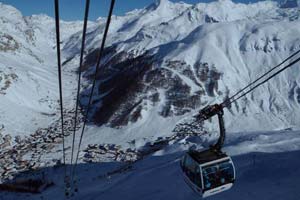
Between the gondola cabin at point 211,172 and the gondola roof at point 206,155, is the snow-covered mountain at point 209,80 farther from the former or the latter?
the gondola cabin at point 211,172

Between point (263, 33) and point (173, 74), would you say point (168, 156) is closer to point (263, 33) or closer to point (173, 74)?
point (173, 74)

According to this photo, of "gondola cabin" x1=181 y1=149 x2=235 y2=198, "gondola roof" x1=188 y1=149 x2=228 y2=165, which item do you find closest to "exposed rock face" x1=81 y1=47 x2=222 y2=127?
"gondola roof" x1=188 y1=149 x2=228 y2=165

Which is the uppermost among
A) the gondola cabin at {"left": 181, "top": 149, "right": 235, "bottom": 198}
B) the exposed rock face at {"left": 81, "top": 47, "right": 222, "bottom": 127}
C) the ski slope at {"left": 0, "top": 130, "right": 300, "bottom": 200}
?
the exposed rock face at {"left": 81, "top": 47, "right": 222, "bottom": 127}

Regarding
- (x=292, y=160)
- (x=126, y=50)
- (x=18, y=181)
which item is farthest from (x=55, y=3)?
(x=126, y=50)

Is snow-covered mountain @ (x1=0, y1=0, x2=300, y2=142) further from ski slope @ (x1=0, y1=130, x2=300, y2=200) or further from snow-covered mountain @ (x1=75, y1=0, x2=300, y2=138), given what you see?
ski slope @ (x1=0, y1=130, x2=300, y2=200)

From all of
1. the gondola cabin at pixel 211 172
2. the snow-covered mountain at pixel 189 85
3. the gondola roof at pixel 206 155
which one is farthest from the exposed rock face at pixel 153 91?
the gondola cabin at pixel 211 172

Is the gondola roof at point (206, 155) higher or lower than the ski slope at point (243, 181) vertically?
higher
